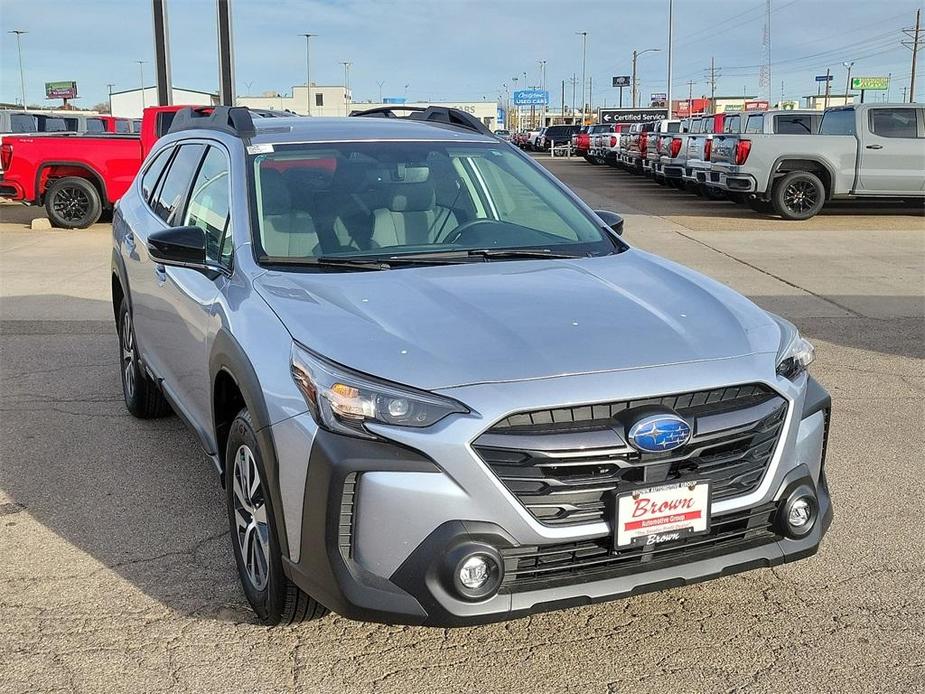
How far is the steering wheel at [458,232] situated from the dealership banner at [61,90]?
104 metres

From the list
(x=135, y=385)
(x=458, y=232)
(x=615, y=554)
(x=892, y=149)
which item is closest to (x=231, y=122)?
(x=458, y=232)

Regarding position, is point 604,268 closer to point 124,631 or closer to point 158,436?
point 124,631

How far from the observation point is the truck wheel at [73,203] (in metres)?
16.0

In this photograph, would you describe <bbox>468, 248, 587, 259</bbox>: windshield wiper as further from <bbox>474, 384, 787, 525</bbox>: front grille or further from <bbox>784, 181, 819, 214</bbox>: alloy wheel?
<bbox>784, 181, 819, 214</bbox>: alloy wheel

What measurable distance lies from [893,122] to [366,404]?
16794 millimetres

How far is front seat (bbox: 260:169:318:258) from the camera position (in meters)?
3.95

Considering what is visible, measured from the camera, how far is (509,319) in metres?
3.28

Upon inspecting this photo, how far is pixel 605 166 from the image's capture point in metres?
A: 39.9

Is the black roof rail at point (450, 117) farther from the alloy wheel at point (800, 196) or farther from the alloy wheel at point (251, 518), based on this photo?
the alloy wheel at point (800, 196)

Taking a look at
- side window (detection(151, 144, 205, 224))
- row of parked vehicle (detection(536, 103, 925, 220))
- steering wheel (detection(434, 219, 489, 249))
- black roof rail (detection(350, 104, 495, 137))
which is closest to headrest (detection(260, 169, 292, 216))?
steering wheel (detection(434, 219, 489, 249))

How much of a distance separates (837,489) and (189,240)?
3148 mm

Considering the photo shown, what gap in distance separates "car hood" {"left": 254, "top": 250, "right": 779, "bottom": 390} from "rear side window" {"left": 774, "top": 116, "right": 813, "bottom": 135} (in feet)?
57.2

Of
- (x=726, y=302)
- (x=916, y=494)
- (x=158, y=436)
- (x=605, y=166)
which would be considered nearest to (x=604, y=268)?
(x=726, y=302)

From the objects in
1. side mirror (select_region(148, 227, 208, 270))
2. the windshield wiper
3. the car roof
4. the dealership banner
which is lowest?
the windshield wiper
